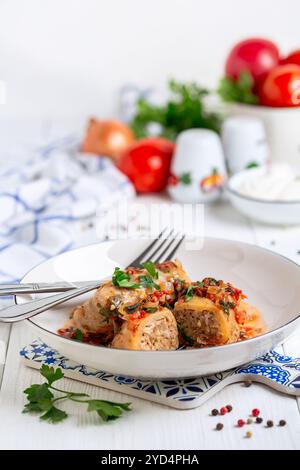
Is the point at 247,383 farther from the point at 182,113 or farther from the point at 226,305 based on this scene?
the point at 182,113

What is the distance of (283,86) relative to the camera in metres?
2.99

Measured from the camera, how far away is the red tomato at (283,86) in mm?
2984

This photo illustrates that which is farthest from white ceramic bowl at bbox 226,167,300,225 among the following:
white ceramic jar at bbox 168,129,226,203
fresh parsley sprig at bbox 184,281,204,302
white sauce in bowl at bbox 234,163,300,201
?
fresh parsley sprig at bbox 184,281,204,302

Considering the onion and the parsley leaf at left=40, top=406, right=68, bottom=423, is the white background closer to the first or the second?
the onion

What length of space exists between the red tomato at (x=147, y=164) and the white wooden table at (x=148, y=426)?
4.60ft

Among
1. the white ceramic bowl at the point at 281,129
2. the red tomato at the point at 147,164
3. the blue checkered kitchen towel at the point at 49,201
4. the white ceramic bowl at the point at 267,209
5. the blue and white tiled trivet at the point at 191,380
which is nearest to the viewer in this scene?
the blue and white tiled trivet at the point at 191,380

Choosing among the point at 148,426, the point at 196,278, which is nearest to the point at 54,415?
the point at 148,426

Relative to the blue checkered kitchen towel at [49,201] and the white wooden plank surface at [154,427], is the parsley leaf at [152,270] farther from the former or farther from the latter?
the blue checkered kitchen towel at [49,201]

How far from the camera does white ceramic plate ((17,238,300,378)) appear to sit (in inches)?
54.7

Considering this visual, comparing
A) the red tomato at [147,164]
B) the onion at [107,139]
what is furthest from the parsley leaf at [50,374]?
the onion at [107,139]

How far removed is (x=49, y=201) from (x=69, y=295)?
3.62 ft

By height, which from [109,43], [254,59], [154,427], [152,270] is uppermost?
[109,43]

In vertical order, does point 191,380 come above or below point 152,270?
below

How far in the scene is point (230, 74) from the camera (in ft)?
10.7
